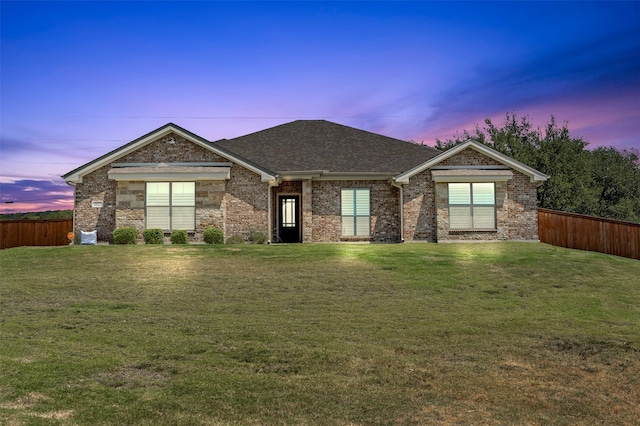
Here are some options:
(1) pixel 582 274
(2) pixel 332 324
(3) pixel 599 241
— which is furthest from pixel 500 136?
(2) pixel 332 324

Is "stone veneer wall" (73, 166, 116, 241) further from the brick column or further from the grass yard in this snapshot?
the brick column

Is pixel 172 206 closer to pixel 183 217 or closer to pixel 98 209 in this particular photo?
pixel 183 217

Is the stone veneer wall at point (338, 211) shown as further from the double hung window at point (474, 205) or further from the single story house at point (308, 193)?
the double hung window at point (474, 205)

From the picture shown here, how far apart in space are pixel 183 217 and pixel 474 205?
14.7 meters

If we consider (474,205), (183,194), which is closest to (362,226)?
(474,205)

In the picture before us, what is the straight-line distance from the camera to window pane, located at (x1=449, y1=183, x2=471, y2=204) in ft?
85.3

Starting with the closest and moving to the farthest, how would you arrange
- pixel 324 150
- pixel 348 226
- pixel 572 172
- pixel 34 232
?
1. pixel 348 226
2. pixel 34 232
3. pixel 324 150
4. pixel 572 172

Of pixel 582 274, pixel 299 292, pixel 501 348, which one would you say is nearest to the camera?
pixel 501 348

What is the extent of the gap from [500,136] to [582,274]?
112 ft

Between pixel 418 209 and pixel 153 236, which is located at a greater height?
pixel 418 209

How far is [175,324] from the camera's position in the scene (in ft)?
34.3

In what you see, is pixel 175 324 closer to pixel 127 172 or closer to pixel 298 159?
pixel 127 172

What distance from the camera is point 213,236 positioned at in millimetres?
24281

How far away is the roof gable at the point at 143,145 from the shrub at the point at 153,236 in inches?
169
